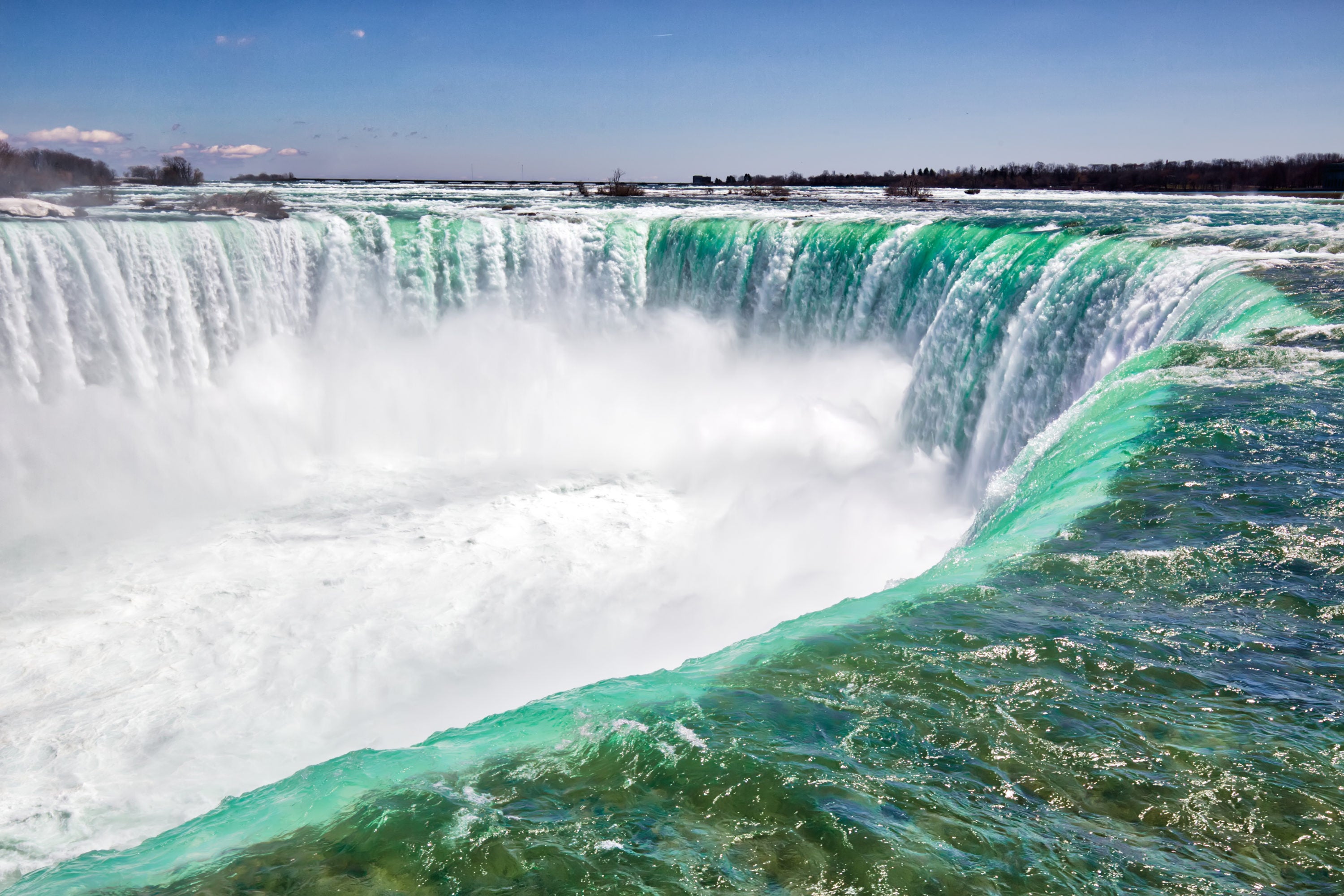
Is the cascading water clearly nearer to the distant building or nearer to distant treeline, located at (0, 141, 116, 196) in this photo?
distant treeline, located at (0, 141, 116, 196)

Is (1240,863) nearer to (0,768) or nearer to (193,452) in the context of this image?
(0,768)

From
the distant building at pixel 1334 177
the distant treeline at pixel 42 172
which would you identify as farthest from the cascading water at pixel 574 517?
the distant building at pixel 1334 177

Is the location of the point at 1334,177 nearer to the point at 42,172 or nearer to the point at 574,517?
the point at 574,517

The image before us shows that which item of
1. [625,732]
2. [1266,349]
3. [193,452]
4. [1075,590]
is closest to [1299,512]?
[1075,590]

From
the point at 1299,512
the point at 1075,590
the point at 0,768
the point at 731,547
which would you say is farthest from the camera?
the point at 731,547

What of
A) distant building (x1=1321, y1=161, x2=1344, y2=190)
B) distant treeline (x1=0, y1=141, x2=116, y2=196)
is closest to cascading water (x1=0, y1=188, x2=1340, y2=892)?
distant treeline (x1=0, y1=141, x2=116, y2=196)

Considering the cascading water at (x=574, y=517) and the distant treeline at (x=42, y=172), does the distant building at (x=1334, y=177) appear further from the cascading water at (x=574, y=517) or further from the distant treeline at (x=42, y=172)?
the distant treeline at (x=42, y=172)
